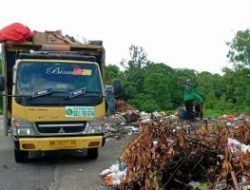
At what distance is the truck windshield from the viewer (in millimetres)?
11148

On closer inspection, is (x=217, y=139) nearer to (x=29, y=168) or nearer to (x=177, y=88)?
(x=29, y=168)

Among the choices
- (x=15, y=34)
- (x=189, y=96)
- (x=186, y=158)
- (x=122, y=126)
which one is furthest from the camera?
(x=189, y=96)

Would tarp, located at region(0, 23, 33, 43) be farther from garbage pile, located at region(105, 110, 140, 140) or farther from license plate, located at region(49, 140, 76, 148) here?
garbage pile, located at region(105, 110, 140, 140)

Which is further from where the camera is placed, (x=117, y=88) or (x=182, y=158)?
(x=117, y=88)

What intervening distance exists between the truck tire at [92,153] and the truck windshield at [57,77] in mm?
1511

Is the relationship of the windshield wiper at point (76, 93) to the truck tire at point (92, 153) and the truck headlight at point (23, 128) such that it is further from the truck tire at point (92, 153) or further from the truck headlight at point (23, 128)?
→ the truck tire at point (92, 153)

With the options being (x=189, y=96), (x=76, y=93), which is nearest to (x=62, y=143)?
(x=76, y=93)

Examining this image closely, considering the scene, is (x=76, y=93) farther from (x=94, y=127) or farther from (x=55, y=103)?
(x=94, y=127)

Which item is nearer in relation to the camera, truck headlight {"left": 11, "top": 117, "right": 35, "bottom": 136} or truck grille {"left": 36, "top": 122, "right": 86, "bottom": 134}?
truck headlight {"left": 11, "top": 117, "right": 35, "bottom": 136}

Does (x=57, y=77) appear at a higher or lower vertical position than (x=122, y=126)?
higher

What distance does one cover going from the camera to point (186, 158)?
750 centimetres

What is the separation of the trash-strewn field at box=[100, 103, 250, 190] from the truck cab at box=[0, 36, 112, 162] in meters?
3.12

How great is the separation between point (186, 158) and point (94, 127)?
4.05 m

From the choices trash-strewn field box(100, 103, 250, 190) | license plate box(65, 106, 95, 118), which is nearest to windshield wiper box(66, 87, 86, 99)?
license plate box(65, 106, 95, 118)
